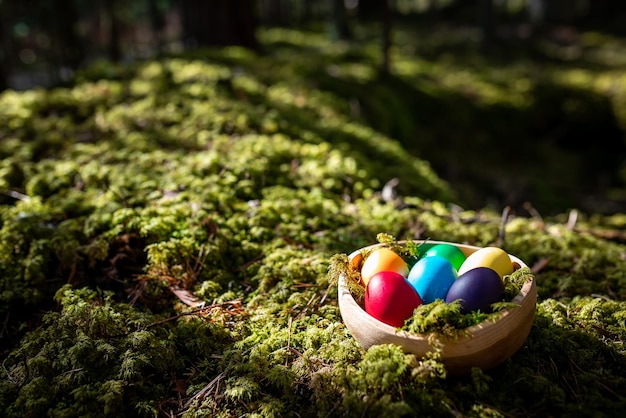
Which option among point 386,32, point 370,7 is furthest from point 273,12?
point 386,32

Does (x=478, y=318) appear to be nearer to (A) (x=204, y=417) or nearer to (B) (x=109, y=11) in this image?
(A) (x=204, y=417)

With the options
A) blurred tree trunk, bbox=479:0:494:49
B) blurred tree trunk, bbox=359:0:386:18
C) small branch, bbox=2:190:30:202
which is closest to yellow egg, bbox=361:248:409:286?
small branch, bbox=2:190:30:202

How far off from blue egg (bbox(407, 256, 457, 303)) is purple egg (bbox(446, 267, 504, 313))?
0.08 metres

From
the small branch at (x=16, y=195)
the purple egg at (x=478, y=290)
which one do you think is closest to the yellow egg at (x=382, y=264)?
the purple egg at (x=478, y=290)

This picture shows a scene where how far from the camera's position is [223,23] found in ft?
32.8

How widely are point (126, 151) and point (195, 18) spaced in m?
6.52

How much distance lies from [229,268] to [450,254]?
142 centimetres

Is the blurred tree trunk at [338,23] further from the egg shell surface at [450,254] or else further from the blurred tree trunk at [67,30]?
the egg shell surface at [450,254]

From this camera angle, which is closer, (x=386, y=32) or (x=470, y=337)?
(x=470, y=337)

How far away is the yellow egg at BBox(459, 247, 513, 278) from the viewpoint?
7.66 ft

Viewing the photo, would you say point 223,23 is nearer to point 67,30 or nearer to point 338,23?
point 67,30

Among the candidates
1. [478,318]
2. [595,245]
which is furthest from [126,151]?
[595,245]

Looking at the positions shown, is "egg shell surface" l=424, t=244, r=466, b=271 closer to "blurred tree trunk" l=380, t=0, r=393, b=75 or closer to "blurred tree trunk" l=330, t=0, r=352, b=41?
"blurred tree trunk" l=380, t=0, r=393, b=75

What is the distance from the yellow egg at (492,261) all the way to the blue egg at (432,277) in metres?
0.09
